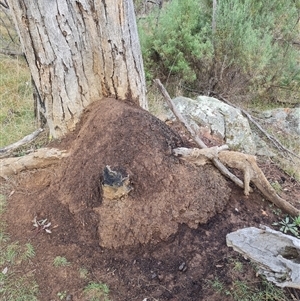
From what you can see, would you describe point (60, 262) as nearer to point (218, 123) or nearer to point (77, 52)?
point (77, 52)

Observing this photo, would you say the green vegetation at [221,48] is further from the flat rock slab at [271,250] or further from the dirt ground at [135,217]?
the flat rock slab at [271,250]

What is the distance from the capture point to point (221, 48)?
5.09 metres

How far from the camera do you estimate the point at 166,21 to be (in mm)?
4969

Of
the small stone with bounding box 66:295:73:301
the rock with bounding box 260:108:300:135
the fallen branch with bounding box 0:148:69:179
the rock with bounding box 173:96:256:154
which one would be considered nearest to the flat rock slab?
the small stone with bounding box 66:295:73:301

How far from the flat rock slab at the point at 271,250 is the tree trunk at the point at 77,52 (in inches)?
48.2

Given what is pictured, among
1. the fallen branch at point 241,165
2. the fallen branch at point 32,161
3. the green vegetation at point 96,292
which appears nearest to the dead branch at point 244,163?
the fallen branch at point 241,165

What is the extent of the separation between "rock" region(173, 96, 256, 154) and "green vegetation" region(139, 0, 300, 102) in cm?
125

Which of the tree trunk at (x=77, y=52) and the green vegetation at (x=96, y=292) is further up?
the tree trunk at (x=77, y=52)

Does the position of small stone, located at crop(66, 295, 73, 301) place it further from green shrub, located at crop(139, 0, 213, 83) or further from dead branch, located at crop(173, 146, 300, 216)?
green shrub, located at crop(139, 0, 213, 83)

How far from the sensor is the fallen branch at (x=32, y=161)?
2311 millimetres

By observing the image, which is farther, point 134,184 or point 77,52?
point 77,52

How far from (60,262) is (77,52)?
4.22 ft

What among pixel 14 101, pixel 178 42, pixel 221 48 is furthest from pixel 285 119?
pixel 14 101

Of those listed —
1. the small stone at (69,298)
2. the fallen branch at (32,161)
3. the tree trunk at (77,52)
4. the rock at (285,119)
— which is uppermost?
the tree trunk at (77,52)
